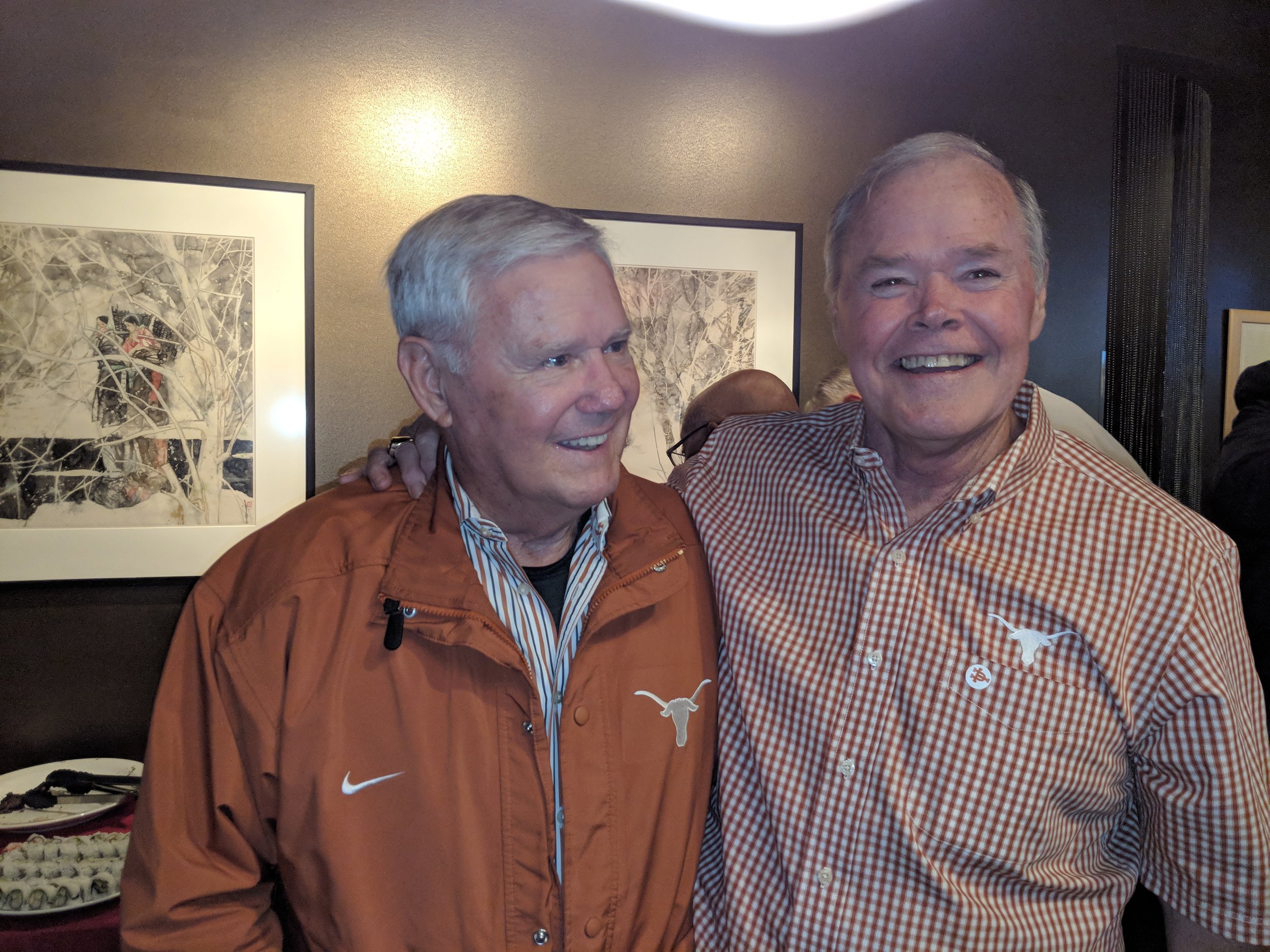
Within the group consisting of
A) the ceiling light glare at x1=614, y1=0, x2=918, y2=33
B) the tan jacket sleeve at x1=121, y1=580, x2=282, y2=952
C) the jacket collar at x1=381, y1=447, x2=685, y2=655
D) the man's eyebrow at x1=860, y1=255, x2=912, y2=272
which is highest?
the ceiling light glare at x1=614, y1=0, x2=918, y2=33

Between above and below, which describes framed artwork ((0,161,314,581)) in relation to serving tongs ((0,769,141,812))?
above

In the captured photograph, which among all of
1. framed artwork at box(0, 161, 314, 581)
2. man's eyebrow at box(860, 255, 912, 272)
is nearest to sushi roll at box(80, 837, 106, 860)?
framed artwork at box(0, 161, 314, 581)

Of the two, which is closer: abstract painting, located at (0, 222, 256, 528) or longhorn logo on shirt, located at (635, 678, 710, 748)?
longhorn logo on shirt, located at (635, 678, 710, 748)

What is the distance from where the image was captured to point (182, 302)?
255 centimetres

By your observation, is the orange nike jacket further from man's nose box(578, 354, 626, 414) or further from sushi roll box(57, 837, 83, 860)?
sushi roll box(57, 837, 83, 860)

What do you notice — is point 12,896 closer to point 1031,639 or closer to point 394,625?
point 394,625

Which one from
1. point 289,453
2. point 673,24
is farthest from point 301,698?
point 673,24

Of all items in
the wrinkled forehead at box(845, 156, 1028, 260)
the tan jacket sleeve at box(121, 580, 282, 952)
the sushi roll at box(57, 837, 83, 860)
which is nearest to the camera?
the tan jacket sleeve at box(121, 580, 282, 952)

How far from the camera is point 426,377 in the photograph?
1.48 metres

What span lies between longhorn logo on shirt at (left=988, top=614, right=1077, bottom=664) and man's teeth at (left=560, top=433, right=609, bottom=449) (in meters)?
0.67

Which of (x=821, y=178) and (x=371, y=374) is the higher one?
(x=821, y=178)

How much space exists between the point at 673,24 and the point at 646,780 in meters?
2.52

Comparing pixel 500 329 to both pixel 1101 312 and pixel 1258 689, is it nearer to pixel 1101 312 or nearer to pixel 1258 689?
pixel 1258 689

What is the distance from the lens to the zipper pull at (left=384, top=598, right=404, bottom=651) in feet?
4.13
